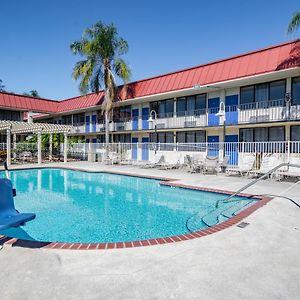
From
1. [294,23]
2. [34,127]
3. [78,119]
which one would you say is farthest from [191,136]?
[78,119]

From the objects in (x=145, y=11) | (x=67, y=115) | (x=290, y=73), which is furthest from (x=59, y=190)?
(x=67, y=115)

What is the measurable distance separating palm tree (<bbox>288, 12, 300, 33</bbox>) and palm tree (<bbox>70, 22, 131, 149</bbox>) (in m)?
13.0

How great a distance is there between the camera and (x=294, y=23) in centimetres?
1395

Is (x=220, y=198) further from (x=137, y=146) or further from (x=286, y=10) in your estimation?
(x=137, y=146)

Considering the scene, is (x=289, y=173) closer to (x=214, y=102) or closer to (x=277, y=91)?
(x=277, y=91)

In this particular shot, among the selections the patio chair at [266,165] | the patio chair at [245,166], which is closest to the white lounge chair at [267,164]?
the patio chair at [266,165]

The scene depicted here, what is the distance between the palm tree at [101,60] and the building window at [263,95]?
32.6ft

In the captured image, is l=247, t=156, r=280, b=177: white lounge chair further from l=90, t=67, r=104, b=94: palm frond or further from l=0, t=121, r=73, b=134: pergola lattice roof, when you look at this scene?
l=0, t=121, r=73, b=134: pergola lattice roof

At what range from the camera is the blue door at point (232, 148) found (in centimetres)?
1772

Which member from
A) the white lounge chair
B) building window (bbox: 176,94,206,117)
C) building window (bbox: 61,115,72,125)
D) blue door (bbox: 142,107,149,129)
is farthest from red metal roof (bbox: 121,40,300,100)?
building window (bbox: 61,115,72,125)

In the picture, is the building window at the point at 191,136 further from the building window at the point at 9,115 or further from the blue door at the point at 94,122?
the building window at the point at 9,115

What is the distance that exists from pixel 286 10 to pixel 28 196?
15484 mm

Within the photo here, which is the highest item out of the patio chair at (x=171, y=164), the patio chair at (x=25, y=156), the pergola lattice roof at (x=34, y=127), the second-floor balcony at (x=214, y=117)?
the second-floor balcony at (x=214, y=117)

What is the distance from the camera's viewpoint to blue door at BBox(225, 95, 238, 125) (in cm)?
1912
